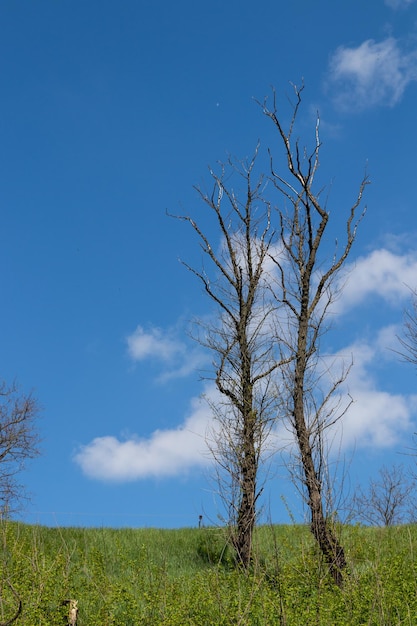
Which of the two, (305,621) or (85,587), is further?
(85,587)

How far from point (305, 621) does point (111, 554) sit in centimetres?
665

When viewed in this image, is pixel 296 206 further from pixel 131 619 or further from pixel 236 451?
pixel 131 619

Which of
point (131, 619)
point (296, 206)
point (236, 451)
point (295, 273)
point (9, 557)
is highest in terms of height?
point (296, 206)

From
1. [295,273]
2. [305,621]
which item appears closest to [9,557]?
[305,621]

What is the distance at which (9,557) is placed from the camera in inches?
493

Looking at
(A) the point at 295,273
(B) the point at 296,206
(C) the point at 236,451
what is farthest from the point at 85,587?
(B) the point at 296,206

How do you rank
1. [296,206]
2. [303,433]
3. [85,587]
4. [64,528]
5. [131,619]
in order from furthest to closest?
[64,528], [296,206], [303,433], [85,587], [131,619]

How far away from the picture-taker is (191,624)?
8211mm

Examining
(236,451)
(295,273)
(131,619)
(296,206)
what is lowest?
(131,619)

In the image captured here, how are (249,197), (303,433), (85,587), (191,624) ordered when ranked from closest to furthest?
(191,624)
(85,587)
(303,433)
(249,197)

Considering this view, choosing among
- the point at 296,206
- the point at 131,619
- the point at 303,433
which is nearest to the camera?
the point at 131,619

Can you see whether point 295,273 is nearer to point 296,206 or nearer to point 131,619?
point 296,206

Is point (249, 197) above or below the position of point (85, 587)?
above

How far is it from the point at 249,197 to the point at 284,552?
772 cm
